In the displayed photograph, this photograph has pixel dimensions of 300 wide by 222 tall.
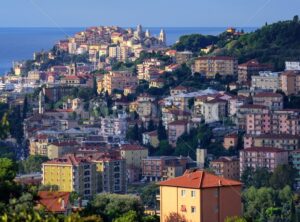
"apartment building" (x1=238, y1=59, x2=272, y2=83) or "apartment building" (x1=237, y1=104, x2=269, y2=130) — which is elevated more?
"apartment building" (x1=238, y1=59, x2=272, y2=83)

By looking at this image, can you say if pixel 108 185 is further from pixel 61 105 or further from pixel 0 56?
pixel 0 56

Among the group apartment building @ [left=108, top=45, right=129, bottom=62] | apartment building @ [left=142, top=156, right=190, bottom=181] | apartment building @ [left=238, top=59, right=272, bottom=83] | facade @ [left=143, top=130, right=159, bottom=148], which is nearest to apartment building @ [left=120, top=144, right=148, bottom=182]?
apartment building @ [left=142, top=156, right=190, bottom=181]

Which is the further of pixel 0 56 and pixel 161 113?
pixel 0 56

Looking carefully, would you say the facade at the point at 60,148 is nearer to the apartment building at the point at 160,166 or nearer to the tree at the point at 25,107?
the apartment building at the point at 160,166

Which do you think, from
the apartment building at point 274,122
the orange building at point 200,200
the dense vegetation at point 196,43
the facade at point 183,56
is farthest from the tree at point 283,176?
the dense vegetation at point 196,43

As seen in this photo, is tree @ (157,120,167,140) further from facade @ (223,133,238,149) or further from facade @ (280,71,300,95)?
facade @ (280,71,300,95)

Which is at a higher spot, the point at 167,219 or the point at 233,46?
the point at 233,46

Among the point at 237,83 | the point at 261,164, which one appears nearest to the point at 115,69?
the point at 237,83
